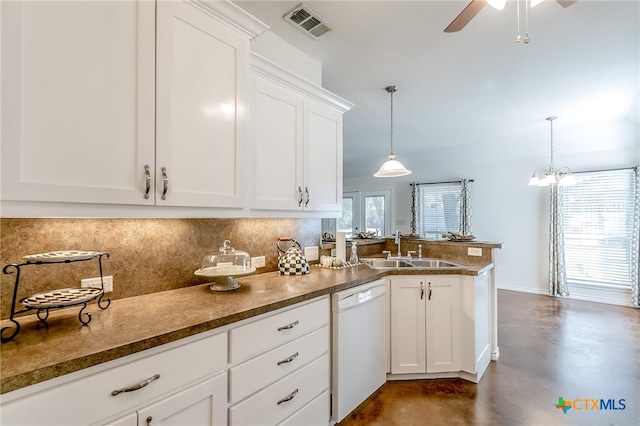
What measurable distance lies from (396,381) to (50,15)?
3.03 m

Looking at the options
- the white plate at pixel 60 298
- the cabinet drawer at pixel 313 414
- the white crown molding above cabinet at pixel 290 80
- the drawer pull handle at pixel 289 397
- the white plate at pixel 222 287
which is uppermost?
the white crown molding above cabinet at pixel 290 80

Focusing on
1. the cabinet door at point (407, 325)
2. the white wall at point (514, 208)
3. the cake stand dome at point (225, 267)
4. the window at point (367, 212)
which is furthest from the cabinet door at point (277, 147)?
the window at point (367, 212)

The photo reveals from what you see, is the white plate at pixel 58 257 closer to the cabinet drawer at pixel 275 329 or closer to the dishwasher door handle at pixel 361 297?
the cabinet drawer at pixel 275 329

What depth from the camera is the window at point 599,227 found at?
15.6ft

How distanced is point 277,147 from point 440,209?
5.57 meters

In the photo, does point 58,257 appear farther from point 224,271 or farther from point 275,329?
point 275,329

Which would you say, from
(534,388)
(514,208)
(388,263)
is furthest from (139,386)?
(514,208)

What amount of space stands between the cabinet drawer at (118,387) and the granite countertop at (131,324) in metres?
0.06

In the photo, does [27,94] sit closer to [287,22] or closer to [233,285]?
[233,285]

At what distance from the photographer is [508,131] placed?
493 cm

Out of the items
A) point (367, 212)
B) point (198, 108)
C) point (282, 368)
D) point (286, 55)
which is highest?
point (286, 55)

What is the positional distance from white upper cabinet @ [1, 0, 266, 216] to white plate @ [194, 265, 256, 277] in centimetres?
39

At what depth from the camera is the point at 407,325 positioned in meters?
2.45

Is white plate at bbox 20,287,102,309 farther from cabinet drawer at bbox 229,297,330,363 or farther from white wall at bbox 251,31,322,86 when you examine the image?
white wall at bbox 251,31,322,86
